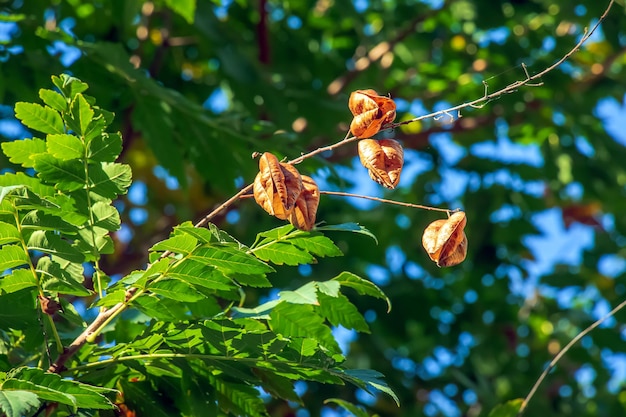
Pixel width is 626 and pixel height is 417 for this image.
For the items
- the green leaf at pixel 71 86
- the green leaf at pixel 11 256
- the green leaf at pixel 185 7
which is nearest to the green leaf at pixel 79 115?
the green leaf at pixel 71 86

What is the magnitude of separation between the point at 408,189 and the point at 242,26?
1211 mm

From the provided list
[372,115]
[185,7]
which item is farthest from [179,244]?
[185,7]

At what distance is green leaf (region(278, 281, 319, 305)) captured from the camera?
66.9 inches

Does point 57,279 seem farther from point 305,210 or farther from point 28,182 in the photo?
point 305,210

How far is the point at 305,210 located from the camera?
156cm

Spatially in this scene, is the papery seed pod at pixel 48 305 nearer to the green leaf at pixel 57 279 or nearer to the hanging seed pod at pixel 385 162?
the green leaf at pixel 57 279

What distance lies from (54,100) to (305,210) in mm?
459

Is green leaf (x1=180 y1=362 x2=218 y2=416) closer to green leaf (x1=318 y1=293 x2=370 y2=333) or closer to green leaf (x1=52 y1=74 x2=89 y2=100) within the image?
green leaf (x1=318 y1=293 x2=370 y2=333)

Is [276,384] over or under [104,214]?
under

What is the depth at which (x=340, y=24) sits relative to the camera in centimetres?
469

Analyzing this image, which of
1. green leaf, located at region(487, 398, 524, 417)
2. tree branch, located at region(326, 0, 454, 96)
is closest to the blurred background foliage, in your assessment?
tree branch, located at region(326, 0, 454, 96)

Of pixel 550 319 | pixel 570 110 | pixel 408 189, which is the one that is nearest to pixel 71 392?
pixel 570 110

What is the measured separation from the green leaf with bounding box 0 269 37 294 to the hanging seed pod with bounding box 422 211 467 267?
2.19ft

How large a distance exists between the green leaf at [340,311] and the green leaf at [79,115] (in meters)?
0.54
